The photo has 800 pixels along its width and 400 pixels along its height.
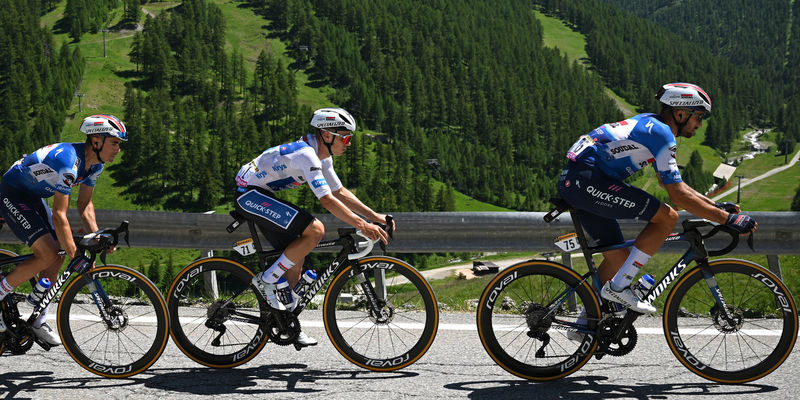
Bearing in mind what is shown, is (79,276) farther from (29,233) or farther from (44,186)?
(44,186)

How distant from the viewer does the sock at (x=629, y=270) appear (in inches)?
211

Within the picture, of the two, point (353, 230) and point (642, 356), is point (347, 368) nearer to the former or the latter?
point (353, 230)

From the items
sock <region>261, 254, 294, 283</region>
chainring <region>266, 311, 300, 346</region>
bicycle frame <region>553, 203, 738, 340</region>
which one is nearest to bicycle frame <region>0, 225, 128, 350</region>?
sock <region>261, 254, 294, 283</region>

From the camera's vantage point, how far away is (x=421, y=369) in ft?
19.1

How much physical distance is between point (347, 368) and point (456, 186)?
17885 cm

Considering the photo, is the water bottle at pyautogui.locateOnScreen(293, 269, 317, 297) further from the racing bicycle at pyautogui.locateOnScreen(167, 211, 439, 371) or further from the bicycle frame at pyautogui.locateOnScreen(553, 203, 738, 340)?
the bicycle frame at pyautogui.locateOnScreen(553, 203, 738, 340)

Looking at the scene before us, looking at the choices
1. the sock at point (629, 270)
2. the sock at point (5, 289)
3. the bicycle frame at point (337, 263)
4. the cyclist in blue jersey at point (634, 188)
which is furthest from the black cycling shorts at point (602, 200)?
the sock at point (5, 289)

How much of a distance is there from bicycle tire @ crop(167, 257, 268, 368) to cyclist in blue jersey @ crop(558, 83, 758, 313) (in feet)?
8.21

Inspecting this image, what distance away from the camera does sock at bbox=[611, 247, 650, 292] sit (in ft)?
17.6

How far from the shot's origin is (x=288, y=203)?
5.71m

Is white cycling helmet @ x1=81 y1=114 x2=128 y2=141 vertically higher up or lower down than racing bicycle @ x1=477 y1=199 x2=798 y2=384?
higher up

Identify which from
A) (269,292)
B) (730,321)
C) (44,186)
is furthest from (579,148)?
(44,186)

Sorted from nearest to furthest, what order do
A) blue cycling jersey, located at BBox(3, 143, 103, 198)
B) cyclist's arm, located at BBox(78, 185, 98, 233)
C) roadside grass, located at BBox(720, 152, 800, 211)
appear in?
blue cycling jersey, located at BBox(3, 143, 103, 198), cyclist's arm, located at BBox(78, 185, 98, 233), roadside grass, located at BBox(720, 152, 800, 211)

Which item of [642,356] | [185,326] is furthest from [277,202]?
[642,356]
